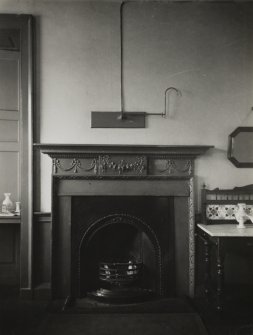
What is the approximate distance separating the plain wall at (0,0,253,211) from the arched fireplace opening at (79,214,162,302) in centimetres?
66

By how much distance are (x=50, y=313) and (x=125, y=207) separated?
1197 millimetres

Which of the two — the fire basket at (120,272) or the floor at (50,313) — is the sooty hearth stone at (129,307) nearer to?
the floor at (50,313)

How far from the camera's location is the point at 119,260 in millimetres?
3656

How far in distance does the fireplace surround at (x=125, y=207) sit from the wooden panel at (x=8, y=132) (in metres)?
0.88

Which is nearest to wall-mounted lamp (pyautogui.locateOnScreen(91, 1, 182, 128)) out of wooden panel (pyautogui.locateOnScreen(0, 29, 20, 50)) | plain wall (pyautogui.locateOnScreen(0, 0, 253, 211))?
plain wall (pyautogui.locateOnScreen(0, 0, 253, 211))

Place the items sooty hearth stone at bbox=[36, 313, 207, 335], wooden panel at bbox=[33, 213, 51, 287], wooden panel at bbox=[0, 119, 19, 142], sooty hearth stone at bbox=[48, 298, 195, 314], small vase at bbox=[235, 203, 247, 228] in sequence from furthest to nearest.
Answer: wooden panel at bbox=[0, 119, 19, 142]
wooden panel at bbox=[33, 213, 51, 287]
small vase at bbox=[235, 203, 247, 228]
sooty hearth stone at bbox=[48, 298, 195, 314]
sooty hearth stone at bbox=[36, 313, 207, 335]

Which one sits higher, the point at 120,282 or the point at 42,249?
the point at 42,249

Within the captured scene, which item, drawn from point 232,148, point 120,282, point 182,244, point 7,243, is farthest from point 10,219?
point 232,148

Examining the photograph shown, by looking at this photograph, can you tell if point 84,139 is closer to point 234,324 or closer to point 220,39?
point 220,39

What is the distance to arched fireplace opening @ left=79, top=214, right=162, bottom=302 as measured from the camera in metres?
3.48

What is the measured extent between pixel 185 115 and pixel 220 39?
88cm

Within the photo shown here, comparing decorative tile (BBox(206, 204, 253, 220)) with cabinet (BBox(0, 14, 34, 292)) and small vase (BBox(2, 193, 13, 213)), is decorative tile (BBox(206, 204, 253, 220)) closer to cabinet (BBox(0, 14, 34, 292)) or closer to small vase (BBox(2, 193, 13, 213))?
cabinet (BBox(0, 14, 34, 292))

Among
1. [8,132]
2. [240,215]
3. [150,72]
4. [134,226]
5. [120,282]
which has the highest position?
[150,72]

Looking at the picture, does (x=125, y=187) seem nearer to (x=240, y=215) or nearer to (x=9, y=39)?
(x=240, y=215)
